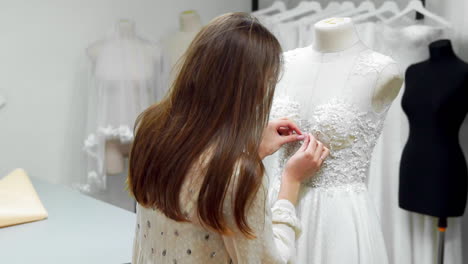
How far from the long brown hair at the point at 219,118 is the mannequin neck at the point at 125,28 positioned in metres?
2.31

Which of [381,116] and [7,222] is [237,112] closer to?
[381,116]

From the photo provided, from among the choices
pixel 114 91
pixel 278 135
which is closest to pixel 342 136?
pixel 278 135

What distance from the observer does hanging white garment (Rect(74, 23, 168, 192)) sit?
10.8ft

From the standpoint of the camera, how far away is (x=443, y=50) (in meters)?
2.43

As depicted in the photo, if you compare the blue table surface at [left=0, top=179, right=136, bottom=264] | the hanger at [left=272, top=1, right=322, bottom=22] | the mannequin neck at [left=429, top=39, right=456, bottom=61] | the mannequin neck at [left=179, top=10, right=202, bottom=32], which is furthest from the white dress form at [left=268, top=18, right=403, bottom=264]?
the mannequin neck at [left=179, top=10, right=202, bottom=32]

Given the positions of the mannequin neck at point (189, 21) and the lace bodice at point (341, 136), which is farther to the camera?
the mannequin neck at point (189, 21)

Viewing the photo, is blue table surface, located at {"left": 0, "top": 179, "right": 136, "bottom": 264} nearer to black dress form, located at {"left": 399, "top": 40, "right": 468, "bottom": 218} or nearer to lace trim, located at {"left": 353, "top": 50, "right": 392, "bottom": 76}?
lace trim, located at {"left": 353, "top": 50, "right": 392, "bottom": 76}

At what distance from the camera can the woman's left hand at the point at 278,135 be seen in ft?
5.26

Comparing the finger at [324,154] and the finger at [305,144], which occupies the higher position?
the finger at [305,144]

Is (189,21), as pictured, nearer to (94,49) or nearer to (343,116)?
(94,49)

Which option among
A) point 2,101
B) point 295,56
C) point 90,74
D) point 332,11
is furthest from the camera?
point 90,74

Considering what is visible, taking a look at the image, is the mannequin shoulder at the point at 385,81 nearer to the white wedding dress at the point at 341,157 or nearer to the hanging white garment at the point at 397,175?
the white wedding dress at the point at 341,157

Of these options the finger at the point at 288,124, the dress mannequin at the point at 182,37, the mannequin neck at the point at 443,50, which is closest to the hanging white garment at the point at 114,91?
→ the dress mannequin at the point at 182,37

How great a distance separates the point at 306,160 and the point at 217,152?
0.55m
